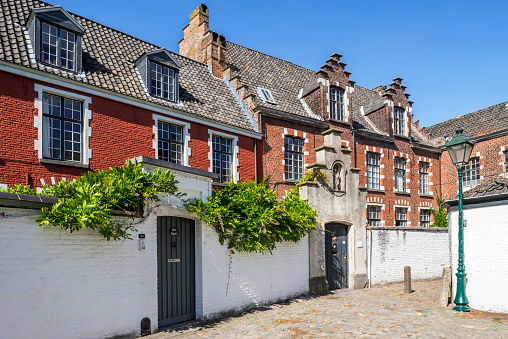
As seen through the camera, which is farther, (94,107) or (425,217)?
(425,217)

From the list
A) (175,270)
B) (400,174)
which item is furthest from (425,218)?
(175,270)

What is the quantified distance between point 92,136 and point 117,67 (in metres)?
3.12

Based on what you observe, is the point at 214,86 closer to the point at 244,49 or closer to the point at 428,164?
the point at 244,49

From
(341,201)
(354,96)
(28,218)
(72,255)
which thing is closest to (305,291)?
(341,201)

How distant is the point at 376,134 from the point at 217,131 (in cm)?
1024

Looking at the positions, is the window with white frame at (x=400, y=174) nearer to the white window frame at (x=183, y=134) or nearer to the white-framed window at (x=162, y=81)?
the white window frame at (x=183, y=134)

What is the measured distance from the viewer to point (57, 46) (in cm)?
1139

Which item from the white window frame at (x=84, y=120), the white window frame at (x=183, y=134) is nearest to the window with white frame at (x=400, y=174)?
the white window frame at (x=183, y=134)

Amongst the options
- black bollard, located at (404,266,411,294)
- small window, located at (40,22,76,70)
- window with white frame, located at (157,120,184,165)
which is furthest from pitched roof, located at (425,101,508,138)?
small window, located at (40,22,76,70)

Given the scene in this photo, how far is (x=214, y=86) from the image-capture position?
1697 cm

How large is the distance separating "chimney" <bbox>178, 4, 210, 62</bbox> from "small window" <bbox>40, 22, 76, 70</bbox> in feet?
24.6

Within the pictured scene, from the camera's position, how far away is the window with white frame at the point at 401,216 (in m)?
22.7

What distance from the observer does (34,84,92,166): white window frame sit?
410 inches

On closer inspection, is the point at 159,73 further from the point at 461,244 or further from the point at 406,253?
the point at 406,253
